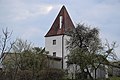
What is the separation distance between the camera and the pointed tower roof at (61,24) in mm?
53562

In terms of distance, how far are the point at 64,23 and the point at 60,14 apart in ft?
9.07

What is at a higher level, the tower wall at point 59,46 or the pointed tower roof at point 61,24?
the pointed tower roof at point 61,24

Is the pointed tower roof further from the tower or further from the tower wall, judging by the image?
the tower wall

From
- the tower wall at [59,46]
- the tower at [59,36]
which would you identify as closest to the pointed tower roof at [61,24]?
the tower at [59,36]

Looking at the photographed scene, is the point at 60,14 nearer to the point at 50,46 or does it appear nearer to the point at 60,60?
the point at 50,46

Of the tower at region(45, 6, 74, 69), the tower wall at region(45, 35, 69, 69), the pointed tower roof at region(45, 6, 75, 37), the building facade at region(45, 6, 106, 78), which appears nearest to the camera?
the building facade at region(45, 6, 106, 78)

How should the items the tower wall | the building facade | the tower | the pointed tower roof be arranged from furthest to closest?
the pointed tower roof
the tower
the tower wall
the building facade

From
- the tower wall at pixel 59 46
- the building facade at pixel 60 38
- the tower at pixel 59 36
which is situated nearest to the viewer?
the building facade at pixel 60 38

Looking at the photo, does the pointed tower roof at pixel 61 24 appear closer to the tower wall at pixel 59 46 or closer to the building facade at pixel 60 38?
the building facade at pixel 60 38

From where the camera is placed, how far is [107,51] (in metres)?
37.8

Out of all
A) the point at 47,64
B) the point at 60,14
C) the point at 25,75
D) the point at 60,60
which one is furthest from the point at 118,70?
the point at 25,75

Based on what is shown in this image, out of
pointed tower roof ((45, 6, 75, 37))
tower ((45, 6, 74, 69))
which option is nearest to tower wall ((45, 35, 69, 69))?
tower ((45, 6, 74, 69))

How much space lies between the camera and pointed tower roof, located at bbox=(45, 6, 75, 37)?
176 ft

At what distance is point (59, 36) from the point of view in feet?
173
